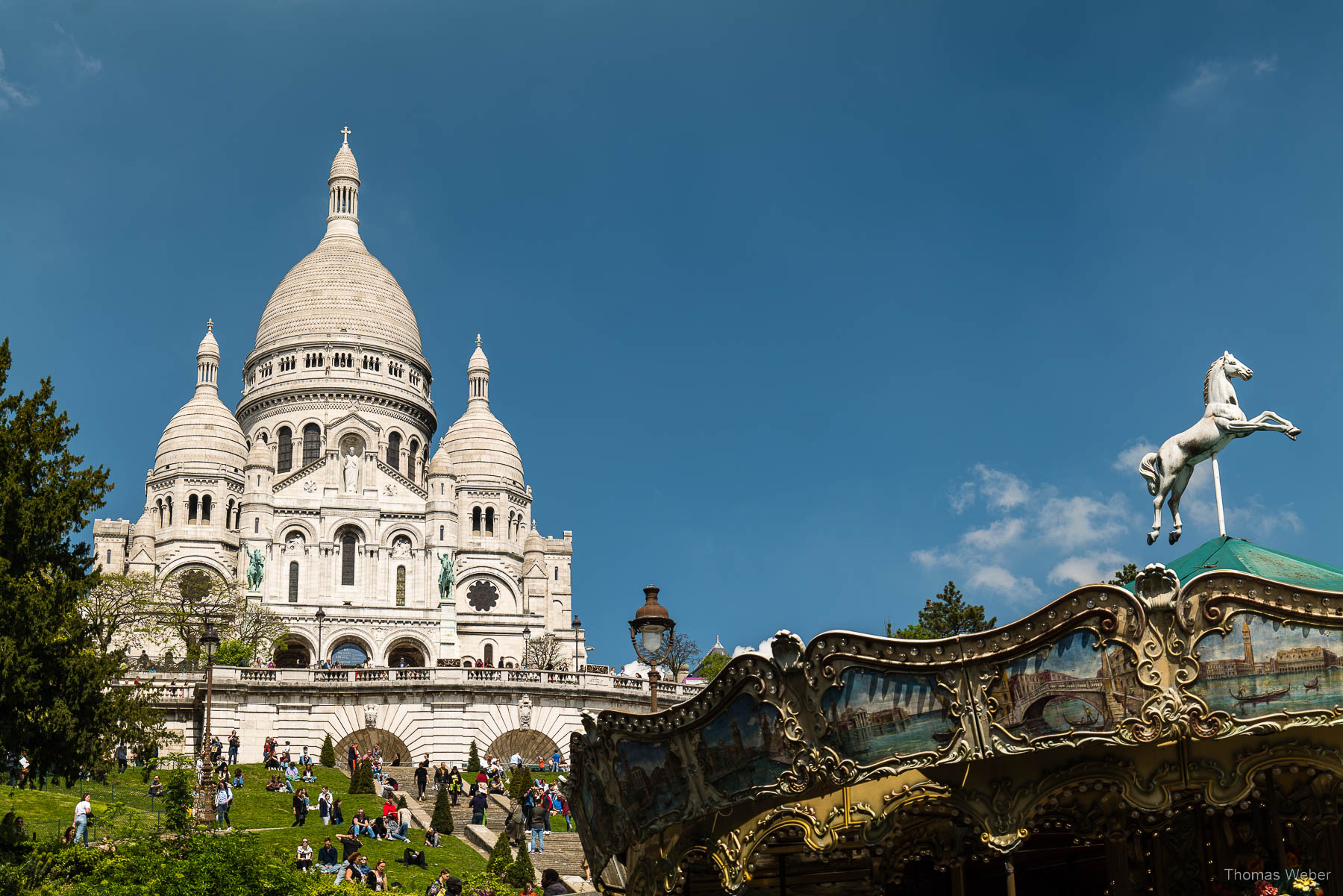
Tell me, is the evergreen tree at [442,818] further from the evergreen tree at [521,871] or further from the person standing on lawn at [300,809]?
the evergreen tree at [521,871]

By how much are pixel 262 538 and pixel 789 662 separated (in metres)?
65.1

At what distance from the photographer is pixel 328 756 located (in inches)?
1758

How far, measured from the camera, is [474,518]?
284ft

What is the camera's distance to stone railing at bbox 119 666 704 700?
49219mm

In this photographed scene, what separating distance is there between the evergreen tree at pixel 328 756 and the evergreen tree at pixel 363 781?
212 inches

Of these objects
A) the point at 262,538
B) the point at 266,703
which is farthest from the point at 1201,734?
the point at 262,538

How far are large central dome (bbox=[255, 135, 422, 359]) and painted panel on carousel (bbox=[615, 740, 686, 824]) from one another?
7560 centimetres

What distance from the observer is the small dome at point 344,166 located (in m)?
104

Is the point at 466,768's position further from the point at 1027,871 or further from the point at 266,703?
the point at 1027,871

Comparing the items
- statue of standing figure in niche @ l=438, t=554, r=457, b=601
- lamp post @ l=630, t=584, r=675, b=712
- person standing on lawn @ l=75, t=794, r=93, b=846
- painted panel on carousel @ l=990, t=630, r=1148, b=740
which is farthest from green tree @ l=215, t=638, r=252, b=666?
painted panel on carousel @ l=990, t=630, r=1148, b=740

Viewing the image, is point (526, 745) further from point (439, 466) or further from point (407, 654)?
point (439, 466)

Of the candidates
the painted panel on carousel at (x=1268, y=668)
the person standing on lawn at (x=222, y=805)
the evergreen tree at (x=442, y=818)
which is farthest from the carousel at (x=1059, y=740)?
the evergreen tree at (x=442, y=818)

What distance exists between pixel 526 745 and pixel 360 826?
17.8m

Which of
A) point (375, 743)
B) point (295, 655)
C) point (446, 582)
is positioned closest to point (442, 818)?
point (375, 743)
